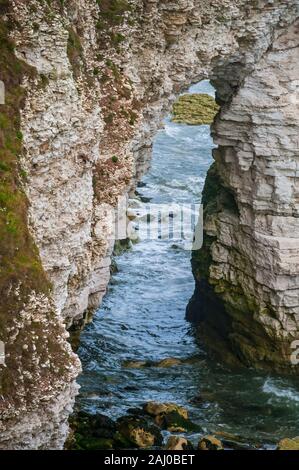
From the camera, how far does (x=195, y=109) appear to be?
6938 cm

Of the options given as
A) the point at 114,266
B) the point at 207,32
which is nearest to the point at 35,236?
the point at 207,32

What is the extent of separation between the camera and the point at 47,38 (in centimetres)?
2569

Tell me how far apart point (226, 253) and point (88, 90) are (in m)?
11.4

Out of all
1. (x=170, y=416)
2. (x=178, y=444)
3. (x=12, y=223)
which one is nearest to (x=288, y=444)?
(x=178, y=444)

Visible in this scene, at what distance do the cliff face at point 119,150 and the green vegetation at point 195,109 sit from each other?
29430 mm

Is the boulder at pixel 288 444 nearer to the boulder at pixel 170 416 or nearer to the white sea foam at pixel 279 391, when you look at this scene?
the boulder at pixel 170 416

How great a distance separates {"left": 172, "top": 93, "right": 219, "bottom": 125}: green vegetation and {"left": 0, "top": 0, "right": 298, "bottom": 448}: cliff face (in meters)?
29.4

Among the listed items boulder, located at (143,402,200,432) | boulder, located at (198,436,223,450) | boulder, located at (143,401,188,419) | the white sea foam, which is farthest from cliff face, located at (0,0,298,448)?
boulder, located at (198,436,223,450)

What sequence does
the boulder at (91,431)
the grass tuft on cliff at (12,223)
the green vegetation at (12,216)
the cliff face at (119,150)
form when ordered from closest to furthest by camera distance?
the grass tuft on cliff at (12,223) → the green vegetation at (12,216) → the cliff face at (119,150) → the boulder at (91,431)

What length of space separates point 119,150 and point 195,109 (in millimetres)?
39912

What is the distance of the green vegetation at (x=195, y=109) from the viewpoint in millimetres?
68312

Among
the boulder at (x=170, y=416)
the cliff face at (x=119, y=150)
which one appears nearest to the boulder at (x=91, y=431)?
the boulder at (x=170, y=416)

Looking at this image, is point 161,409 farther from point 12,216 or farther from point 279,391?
point 12,216

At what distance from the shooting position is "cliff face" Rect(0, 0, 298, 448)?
22.9 m
